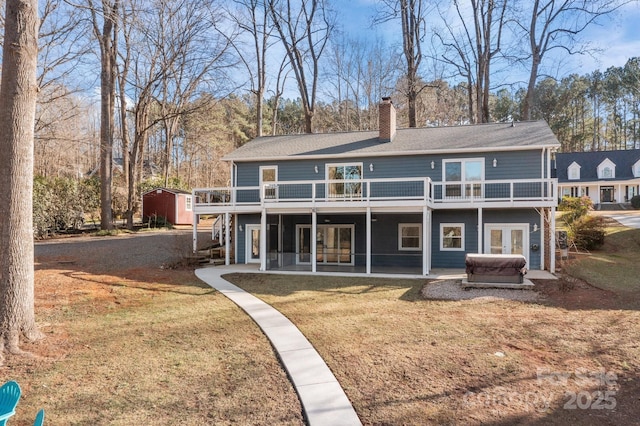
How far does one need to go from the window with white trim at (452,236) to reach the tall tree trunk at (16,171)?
46.2 ft

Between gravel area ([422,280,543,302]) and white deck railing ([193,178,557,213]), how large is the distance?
330 centimetres

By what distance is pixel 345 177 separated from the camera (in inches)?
692

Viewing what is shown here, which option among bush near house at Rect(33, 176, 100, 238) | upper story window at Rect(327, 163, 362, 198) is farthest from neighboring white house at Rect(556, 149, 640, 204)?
bush near house at Rect(33, 176, 100, 238)

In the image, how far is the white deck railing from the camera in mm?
14663

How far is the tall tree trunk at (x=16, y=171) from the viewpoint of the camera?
22.3 feet

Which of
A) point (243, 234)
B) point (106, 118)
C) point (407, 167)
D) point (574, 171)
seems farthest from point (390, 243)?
point (574, 171)

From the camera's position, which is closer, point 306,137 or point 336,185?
point 336,185

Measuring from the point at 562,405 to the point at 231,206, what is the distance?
46.2 feet

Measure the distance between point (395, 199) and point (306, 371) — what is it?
9.91 meters

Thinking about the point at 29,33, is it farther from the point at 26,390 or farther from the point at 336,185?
the point at 336,185

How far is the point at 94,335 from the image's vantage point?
25.0 ft

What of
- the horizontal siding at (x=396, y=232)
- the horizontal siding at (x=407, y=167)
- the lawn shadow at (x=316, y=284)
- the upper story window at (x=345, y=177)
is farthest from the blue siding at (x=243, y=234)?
the upper story window at (x=345, y=177)

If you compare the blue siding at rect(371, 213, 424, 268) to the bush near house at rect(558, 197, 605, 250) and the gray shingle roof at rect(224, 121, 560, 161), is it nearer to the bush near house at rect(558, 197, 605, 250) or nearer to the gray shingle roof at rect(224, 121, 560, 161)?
the gray shingle roof at rect(224, 121, 560, 161)

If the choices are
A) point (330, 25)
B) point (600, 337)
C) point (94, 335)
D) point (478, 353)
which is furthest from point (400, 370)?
point (330, 25)
